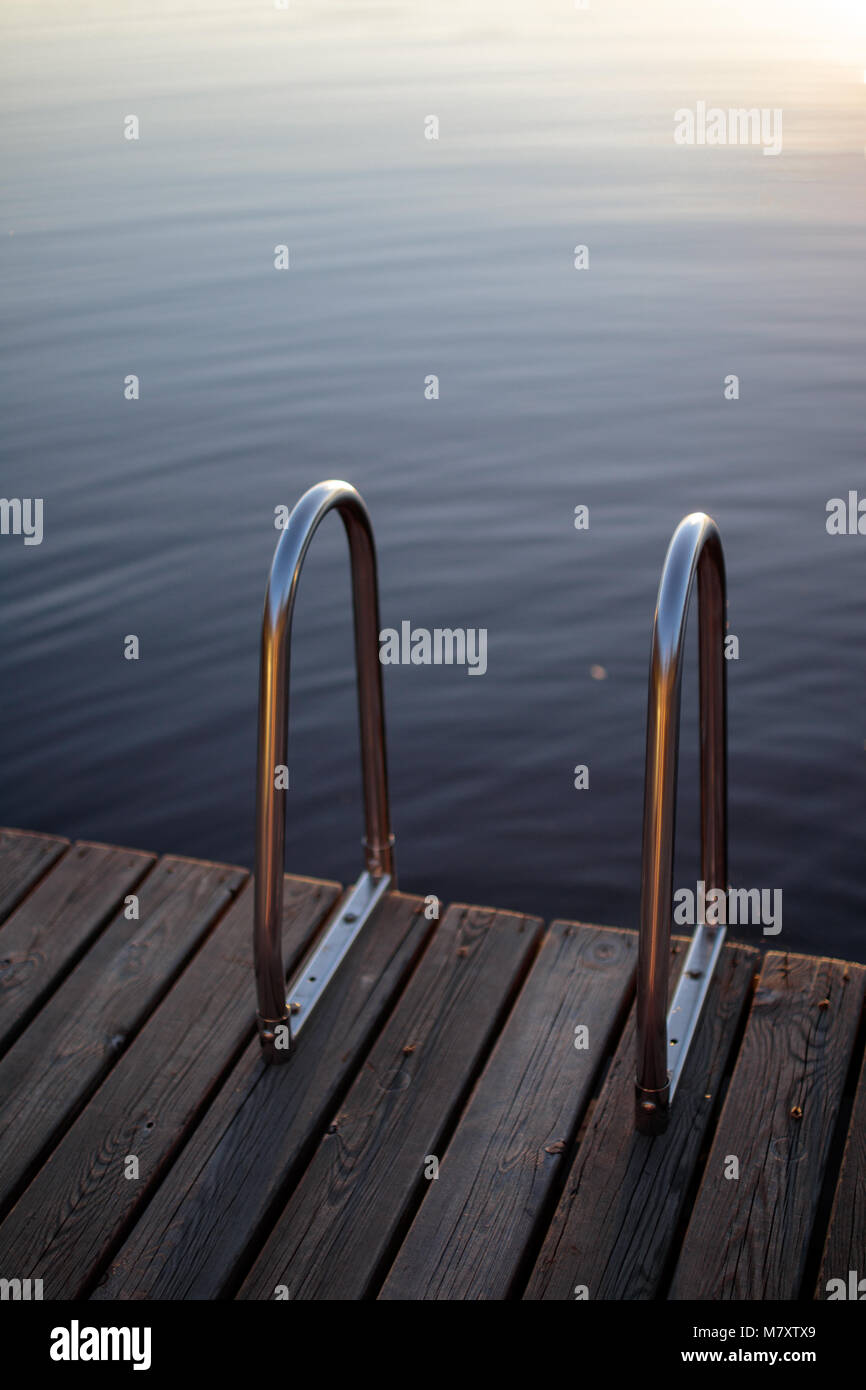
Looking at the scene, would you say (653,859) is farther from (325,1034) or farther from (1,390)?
(1,390)

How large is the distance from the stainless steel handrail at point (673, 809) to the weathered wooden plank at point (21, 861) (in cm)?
145

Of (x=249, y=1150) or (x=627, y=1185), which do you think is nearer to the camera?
(x=627, y=1185)

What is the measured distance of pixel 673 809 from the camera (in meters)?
2.10

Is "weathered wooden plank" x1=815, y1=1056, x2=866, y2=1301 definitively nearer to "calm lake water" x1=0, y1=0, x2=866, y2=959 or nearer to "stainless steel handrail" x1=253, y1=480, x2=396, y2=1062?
"stainless steel handrail" x1=253, y1=480, x2=396, y2=1062

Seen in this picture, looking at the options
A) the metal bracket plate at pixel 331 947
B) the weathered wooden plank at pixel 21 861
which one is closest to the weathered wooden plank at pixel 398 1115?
the metal bracket plate at pixel 331 947

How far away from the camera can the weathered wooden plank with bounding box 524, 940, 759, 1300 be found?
2139 mm

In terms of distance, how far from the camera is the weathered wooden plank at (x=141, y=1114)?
Answer: 225cm

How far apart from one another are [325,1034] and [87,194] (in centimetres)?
947

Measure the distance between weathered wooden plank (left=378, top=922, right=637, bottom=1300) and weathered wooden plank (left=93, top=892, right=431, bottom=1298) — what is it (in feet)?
0.43

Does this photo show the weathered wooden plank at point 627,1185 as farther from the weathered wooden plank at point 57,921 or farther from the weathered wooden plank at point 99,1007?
the weathered wooden plank at point 57,921

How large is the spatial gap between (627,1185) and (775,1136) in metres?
0.27

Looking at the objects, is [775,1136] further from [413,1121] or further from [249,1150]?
[249,1150]

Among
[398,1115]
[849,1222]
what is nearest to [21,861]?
[398,1115]

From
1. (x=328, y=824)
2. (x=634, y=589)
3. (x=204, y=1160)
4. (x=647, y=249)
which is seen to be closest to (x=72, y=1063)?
(x=204, y=1160)
